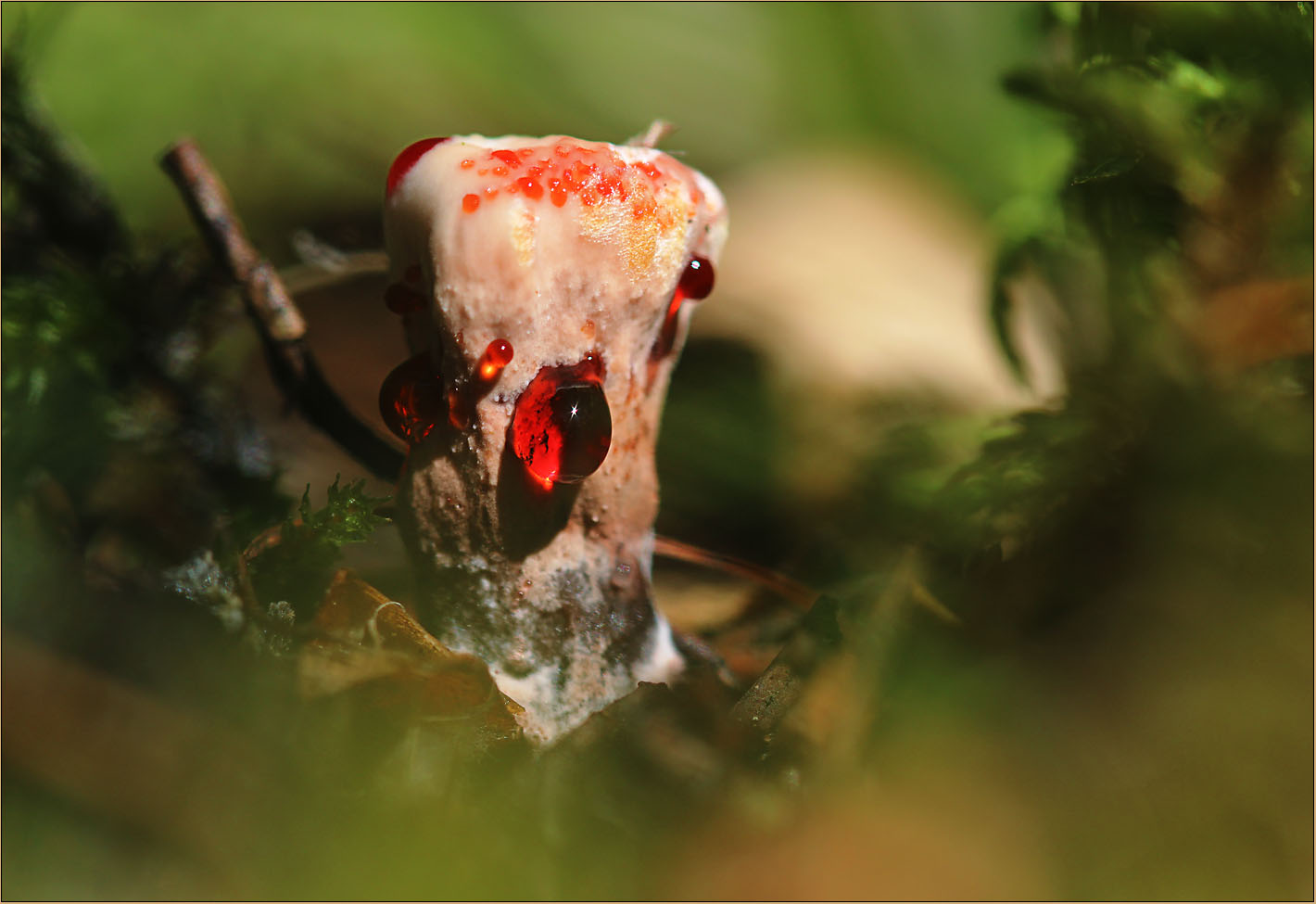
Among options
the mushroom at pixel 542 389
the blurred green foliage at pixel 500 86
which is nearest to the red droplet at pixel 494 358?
the mushroom at pixel 542 389

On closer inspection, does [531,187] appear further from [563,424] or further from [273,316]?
[273,316]

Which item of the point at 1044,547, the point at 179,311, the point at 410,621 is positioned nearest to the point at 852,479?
the point at 1044,547

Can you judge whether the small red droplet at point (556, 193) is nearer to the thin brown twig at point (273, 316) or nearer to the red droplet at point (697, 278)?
the red droplet at point (697, 278)

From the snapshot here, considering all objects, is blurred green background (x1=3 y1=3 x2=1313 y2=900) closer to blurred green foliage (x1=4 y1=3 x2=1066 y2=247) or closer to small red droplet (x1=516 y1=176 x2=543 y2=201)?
blurred green foliage (x1=4 y1=3 x2=1066 y2=247)

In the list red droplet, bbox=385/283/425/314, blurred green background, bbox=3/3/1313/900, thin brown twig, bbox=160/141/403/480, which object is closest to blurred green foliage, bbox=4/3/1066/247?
blurred green background, bbox=3/3/1313/900

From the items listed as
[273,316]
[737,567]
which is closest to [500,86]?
[273,316]

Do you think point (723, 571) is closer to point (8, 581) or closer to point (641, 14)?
point (8, 581)
